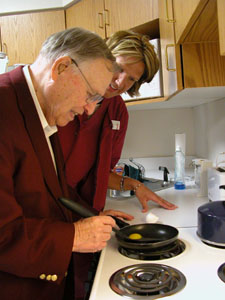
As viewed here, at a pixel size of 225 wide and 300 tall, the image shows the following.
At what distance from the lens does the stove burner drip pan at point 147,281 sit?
2.41 ft

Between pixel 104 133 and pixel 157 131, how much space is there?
140 cm

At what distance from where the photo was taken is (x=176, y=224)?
1.23 meters

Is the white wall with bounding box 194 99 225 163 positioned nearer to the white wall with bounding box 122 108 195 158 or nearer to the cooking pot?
the white wall with bounding box 122 108 195 158

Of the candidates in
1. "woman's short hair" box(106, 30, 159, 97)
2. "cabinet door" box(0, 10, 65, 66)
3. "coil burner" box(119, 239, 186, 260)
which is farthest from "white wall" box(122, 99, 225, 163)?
"coil burner" box(119, 239, 186, 260)

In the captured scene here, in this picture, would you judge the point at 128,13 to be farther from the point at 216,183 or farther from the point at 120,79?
the point at 216,183

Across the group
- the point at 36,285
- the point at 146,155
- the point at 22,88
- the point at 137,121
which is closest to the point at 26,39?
the point at 137,121

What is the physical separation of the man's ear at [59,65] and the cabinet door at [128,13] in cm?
138

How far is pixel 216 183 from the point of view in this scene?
1331mm

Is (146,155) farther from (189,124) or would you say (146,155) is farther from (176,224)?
(176,224)

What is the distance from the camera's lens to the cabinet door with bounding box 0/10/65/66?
260cm

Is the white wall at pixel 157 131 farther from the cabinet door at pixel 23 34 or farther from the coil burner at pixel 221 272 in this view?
the coil burner at pixel 221 272

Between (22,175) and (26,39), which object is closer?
(22,175)

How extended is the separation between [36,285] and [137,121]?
6.78 ft

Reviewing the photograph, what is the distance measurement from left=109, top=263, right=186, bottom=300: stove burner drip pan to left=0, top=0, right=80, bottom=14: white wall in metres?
2.26
